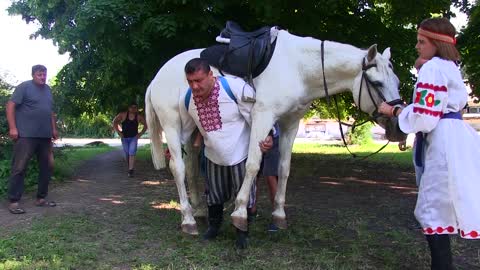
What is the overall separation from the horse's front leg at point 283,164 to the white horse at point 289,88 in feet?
0.03

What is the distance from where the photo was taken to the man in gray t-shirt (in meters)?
5.99

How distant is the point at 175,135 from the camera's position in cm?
478

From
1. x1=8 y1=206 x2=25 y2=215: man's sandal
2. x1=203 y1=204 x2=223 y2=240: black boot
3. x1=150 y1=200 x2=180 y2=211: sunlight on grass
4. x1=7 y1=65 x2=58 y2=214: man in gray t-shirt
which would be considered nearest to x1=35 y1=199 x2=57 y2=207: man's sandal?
x1=7 y1=65 x2=58 y2=214: man in gray t-shirt

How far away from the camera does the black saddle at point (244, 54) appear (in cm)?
431

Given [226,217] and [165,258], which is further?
[226,217]

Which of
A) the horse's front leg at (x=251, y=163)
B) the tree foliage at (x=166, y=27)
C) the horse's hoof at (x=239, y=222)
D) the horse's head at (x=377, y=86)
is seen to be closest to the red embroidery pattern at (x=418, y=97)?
the horse's head at (x=377, y=86)

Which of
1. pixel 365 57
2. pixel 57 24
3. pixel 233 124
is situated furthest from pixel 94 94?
pixel 365 57

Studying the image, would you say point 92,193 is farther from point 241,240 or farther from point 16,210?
point 241,240

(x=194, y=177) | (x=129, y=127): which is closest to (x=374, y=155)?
(x=129, y=127)

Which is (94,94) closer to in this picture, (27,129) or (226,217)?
(27,129)

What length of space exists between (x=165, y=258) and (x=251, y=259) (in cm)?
73

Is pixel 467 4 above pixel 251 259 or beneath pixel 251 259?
above

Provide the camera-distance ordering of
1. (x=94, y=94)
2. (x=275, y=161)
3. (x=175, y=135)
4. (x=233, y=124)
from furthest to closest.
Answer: (x=94, y=94), (x=275, y=161), (x=175, y=135), (x=233, y=124)

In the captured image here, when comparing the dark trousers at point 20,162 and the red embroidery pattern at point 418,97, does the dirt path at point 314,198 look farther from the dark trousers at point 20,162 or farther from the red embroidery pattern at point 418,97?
the red embroidery pattern at point 418,97
